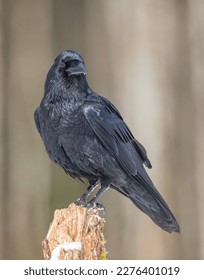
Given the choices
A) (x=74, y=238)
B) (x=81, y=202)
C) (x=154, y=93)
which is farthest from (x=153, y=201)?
(x=154, y=93)

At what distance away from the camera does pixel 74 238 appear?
3.42m

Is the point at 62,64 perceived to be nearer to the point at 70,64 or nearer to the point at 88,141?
the point at 70,64

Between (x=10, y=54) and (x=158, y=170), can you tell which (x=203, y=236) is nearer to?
(x=158, y=170)

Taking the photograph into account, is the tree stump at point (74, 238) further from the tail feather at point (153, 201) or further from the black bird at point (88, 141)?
the tail feather at point (153, 201)

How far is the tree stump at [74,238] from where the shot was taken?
3373mm

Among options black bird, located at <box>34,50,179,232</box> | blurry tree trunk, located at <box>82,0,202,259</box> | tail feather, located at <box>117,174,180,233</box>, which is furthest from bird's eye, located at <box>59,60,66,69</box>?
blurry tree trunk, located at <box>82,0,202,259</box>

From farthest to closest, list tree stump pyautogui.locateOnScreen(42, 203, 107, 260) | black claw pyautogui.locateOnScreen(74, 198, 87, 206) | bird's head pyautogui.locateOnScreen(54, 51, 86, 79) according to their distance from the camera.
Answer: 1. black claw pyautogui.locateOnScreen(74, 198, 87, 206)
2. bird's head pyautogui.locateOnScreen(54, 51, 86, 79)
3. tree stump pyautogui.locateOnScreen(42, 203, 107, 260)

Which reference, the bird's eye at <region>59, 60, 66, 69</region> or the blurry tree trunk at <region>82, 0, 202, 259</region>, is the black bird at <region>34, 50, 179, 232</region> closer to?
the bird's eye at <region>59, 60, 66, 69</region>

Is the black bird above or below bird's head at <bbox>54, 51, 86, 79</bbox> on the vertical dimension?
below

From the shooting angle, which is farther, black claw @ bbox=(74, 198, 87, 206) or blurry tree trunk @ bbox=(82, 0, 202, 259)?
blurry tree trunk @ bbox=(82, 0, 202, 259)

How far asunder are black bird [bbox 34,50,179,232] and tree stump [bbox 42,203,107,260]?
28 cm

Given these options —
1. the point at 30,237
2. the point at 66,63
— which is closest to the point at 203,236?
the point at 30,237

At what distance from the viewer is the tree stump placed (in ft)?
11.1

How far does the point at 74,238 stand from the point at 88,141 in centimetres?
59
